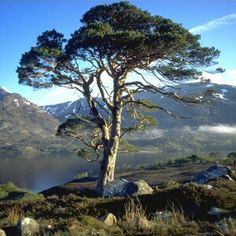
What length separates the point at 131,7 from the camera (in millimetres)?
26812

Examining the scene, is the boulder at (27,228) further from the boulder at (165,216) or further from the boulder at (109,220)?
the boulder at (165,216)

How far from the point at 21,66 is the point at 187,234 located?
21195 mm

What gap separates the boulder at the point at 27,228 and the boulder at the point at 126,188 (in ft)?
24.4

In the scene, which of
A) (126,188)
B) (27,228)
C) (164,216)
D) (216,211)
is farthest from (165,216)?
(126,188)

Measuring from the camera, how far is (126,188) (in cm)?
1820

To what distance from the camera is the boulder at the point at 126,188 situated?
17448 millimetres

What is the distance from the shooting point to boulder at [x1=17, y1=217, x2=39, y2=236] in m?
9.90

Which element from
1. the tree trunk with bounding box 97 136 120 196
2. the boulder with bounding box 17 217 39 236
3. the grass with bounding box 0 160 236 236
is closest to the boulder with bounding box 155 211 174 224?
the grass with bounding box 0 160 236 236

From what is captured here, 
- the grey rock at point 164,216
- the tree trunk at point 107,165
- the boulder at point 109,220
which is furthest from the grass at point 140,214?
the tree trunk at point 107,165

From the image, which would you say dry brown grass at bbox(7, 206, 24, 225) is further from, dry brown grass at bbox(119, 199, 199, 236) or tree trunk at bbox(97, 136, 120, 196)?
tree trunk at bbox(97, 136, 120, 196)

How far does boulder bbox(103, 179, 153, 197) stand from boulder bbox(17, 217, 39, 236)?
7.42 metres

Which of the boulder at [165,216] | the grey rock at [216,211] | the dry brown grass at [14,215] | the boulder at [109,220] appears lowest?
the dry brown grass at [14,215]

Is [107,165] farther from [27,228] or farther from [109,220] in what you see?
[27,228]

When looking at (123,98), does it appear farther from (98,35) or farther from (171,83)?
(98,35)
